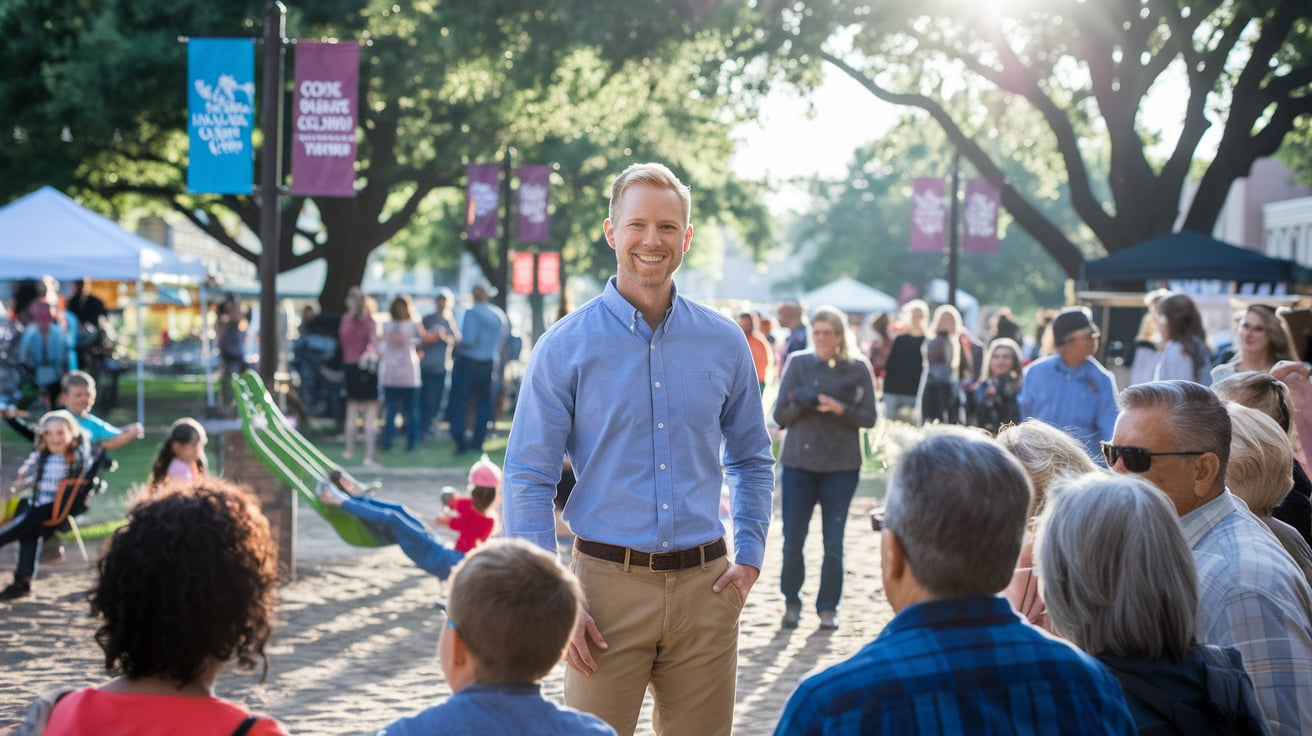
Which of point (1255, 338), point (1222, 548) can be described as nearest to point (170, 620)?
point (1222, 548)

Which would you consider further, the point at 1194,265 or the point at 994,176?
the point at 994,176

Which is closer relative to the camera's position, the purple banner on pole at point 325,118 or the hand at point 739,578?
the hand at point 739,578

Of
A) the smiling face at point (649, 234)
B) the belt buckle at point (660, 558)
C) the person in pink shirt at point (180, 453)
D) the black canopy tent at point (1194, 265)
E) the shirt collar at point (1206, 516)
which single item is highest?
the black canopy tent at point (1194, 265)

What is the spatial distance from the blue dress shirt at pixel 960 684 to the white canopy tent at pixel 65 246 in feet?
58.4

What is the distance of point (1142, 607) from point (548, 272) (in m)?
28.4

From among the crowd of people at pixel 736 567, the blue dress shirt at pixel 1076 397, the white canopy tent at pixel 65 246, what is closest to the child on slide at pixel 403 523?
the blue dress shirt at pixel 1076 397

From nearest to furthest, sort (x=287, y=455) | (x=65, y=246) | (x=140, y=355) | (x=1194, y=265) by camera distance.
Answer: (x=287, y=455), (x=1194, y=265), (x=65, y=246), (x=140, y=355)

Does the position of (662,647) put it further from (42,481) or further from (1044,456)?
(42,481)

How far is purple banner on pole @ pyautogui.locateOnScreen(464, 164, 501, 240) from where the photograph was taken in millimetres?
25297

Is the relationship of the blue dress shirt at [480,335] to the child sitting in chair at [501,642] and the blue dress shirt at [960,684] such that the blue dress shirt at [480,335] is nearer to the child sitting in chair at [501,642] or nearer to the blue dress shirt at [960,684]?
the child sitting in chair at [501,642]

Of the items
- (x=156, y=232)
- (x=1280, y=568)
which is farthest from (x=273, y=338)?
(x=156, y=232)

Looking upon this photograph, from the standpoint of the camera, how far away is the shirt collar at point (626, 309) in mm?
3785

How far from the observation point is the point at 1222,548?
3326 millimetres

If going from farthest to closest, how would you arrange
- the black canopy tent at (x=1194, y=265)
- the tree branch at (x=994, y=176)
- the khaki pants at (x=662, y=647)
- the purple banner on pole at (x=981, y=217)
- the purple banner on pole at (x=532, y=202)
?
the purple banner on pole at (x=981, y=217) → the purple banner on pole at (x=532, y=202) → the tree branch at (x=994, y=176) → the black canopy tent at (x=1194, y=265) → the khaki pants at (x=662, y=647)
